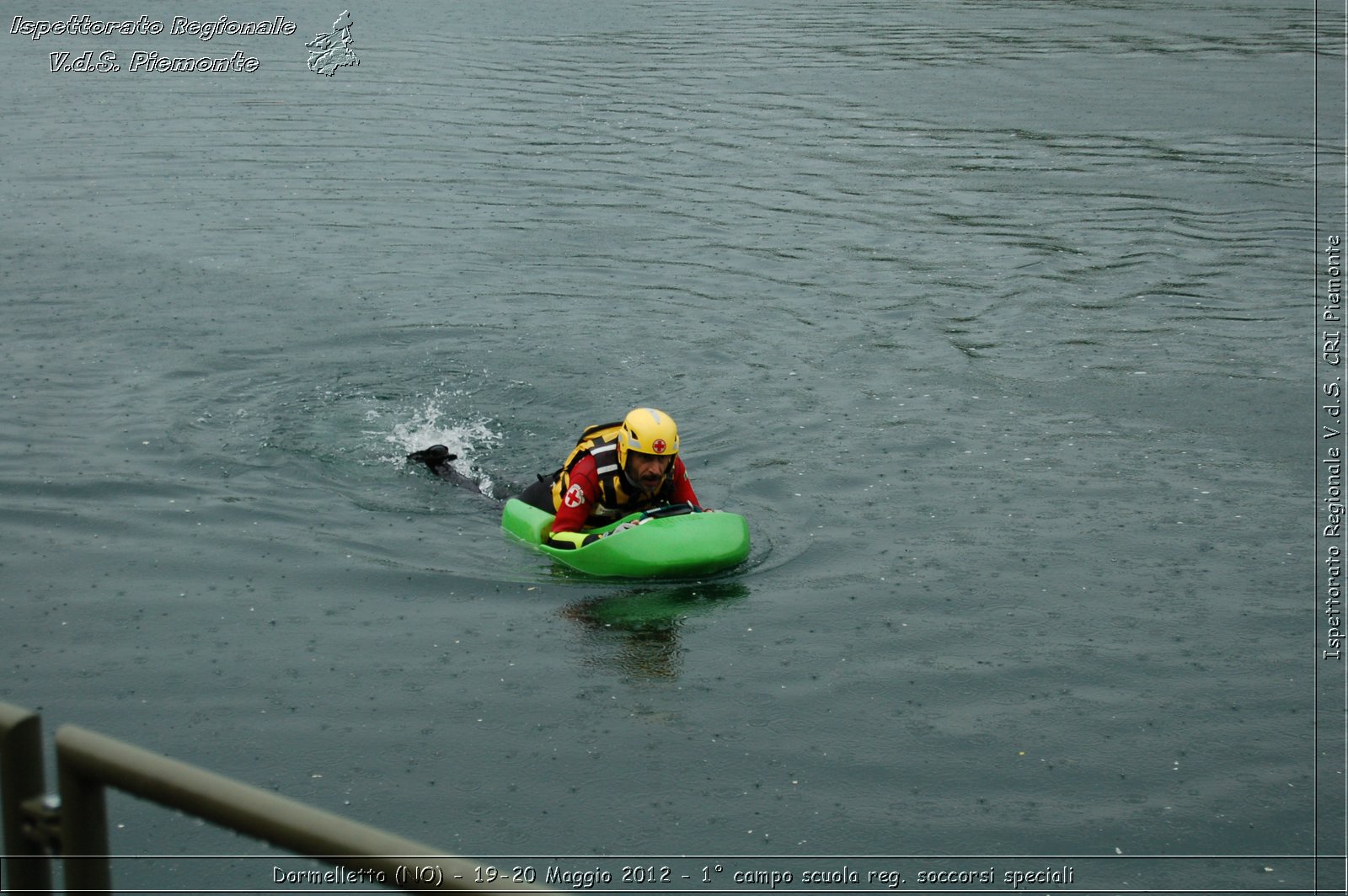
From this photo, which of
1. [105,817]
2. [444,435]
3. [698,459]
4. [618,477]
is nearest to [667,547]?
[618,477]

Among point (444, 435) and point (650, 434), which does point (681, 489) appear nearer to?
point (650, 434)

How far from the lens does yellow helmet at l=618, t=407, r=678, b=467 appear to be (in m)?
9.52

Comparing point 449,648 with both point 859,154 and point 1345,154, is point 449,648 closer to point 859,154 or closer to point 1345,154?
point 859,154

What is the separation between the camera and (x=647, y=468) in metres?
9.63

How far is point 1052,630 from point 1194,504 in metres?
2.49

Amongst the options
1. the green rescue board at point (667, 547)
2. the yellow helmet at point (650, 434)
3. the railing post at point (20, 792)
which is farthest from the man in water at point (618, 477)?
the railing post at point (20, 792)

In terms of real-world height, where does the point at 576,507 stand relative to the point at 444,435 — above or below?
below

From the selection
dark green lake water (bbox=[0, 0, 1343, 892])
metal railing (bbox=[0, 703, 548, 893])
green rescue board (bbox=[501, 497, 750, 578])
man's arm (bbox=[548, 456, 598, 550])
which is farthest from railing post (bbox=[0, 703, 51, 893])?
man's arm (bbox=[548, 456, 598, 550])

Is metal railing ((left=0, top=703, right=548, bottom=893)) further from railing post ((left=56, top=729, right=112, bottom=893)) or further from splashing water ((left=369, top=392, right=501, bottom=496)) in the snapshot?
splashing water ((left=369, top=392, right=501, bottom=496))

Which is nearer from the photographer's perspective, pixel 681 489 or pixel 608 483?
pixel 608 483

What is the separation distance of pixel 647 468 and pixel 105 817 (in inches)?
275

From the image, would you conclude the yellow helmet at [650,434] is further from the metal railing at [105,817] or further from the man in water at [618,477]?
the metal railing at [105,817]

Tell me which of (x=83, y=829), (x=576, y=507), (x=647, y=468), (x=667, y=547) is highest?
(x=83, y=829)

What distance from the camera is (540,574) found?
9844 mm
